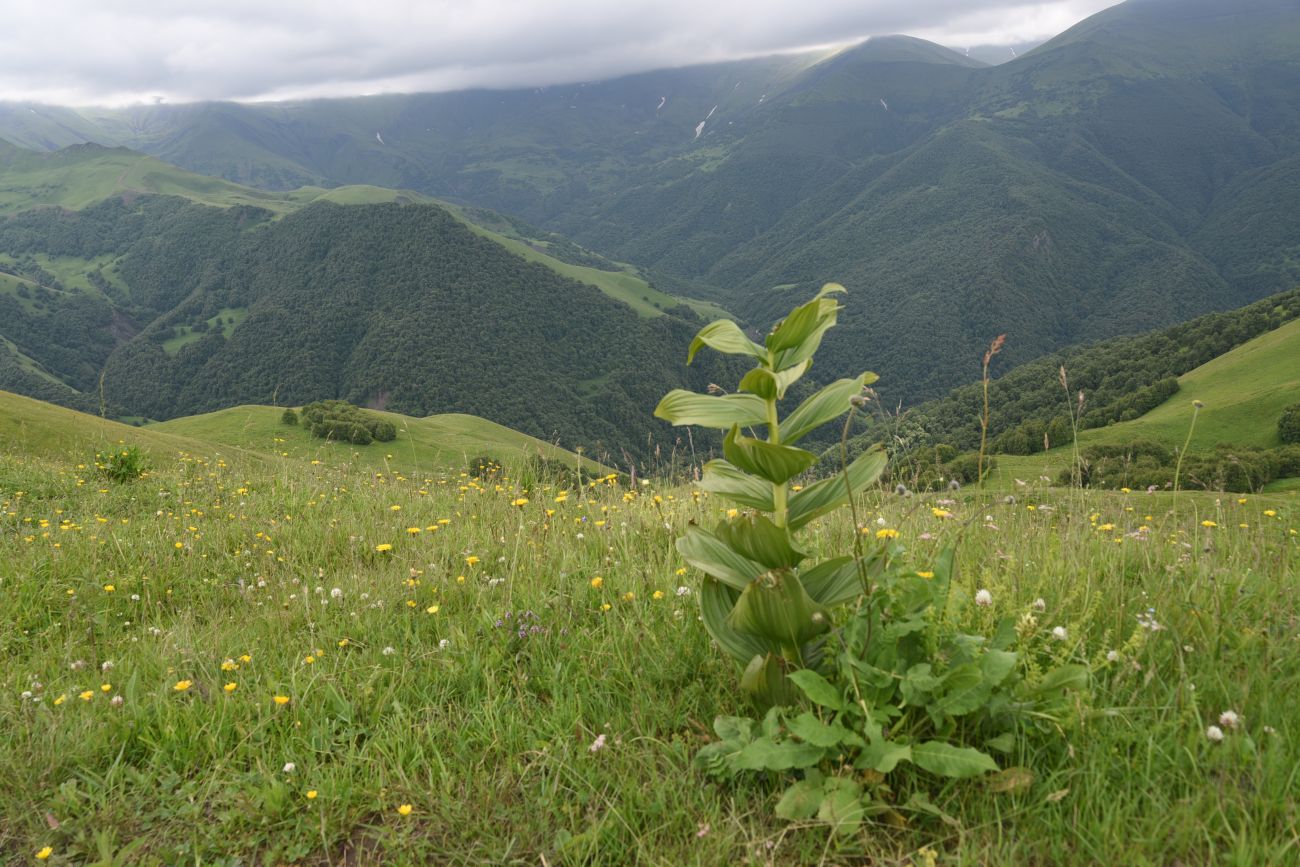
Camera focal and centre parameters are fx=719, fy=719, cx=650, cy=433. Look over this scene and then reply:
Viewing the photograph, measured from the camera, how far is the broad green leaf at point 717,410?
2537mm

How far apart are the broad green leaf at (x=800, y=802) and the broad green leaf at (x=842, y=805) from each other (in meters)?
0.02

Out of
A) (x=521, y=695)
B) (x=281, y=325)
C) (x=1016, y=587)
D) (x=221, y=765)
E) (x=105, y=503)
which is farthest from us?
(x=281, y=325)

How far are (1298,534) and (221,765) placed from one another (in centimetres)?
724

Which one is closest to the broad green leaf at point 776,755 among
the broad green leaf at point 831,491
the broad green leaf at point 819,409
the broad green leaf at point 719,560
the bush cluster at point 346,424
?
the broad green leaf at point 719,560

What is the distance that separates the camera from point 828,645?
8.79 feet

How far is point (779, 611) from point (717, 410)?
29.3 inches

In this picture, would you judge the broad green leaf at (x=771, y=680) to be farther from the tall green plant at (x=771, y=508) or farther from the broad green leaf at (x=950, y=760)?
the broad green leaf at (x=950, y=760)

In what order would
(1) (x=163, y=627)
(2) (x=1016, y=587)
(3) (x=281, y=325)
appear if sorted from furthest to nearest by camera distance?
(3) (x=281, y=325) < (1) (x=163, y=627) < (2) (x=1016, y=587)

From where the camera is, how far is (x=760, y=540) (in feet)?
8.51

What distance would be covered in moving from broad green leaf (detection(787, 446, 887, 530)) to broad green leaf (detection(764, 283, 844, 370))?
448 mm

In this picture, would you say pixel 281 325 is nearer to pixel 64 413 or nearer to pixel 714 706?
pixel 64 413

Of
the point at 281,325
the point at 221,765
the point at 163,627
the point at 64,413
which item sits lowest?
the point at 281,325

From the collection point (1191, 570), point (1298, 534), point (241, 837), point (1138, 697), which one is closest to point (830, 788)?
point (1138, 697)

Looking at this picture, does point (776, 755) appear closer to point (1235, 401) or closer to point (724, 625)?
point (724, 625)
